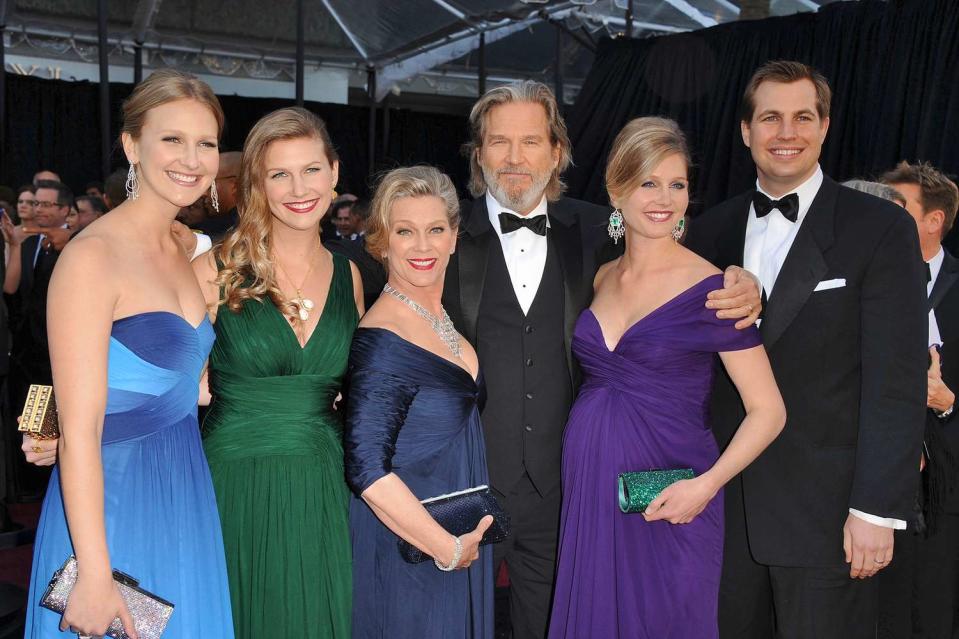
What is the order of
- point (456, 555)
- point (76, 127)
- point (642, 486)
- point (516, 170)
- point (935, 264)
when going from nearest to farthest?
1. point (456, 555)
2. point (642, 486)
3. point (516, 170)
4. point (935, 264)
5. point (76, 127)

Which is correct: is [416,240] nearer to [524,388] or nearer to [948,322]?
[524,388]

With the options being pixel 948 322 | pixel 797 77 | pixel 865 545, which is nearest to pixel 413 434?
pixel 865 545

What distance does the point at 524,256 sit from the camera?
2664 mm

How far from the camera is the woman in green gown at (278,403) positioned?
7.36 feet

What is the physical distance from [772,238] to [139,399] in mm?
1701

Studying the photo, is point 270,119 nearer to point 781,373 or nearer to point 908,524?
point 781,373

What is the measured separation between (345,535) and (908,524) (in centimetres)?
152

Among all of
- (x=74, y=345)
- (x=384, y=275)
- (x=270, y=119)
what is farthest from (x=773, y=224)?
(x=74, y=345)

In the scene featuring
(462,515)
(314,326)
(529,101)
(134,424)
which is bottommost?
(462,515)

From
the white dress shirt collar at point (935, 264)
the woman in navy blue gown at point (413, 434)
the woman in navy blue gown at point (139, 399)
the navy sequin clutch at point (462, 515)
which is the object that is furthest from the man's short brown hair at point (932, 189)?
the woman in navy blue gown at point (139, 399)

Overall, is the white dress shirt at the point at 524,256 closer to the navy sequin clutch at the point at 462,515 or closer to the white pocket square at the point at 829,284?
the navy sequin clutch at the point at 462,515

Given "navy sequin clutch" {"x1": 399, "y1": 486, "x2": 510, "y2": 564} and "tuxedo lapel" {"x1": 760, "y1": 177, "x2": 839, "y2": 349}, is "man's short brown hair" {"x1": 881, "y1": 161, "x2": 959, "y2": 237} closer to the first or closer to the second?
"tuxedo lapel" {"x1": 760, "y1": 177, "x2": 839, "y2": 349}

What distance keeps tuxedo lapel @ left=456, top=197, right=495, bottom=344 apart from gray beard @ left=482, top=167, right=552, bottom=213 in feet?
0.27

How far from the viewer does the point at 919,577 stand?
10.5ft
